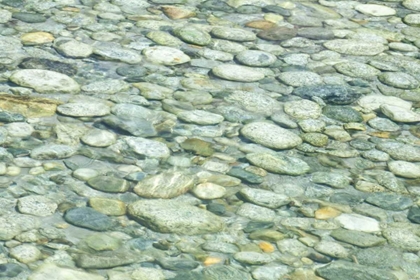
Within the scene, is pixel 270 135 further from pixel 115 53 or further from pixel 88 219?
pixel 115 53

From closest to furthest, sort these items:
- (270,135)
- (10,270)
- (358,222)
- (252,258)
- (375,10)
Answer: (10,270)
(252,258)
(358,222)
(270,135)
(375,10)

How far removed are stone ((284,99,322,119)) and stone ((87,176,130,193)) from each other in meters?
1.22

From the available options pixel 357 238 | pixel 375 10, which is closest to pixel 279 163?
pixel 357 238

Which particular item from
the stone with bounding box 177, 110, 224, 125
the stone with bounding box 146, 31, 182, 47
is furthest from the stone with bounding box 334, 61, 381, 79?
the stone with bounding box 177, 110, 224, 125

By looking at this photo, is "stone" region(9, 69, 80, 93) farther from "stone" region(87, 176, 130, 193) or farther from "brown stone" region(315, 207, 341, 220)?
"brown stone" region(315, 207, 341, 220)

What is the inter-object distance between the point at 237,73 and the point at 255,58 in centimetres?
27

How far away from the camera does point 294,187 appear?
3.98 meters

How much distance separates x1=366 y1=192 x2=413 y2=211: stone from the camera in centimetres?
387

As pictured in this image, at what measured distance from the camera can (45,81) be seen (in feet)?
15.7

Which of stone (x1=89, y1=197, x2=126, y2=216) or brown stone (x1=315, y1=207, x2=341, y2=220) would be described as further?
brown stone (x1=315, y1=207, x2=341, y2=220)

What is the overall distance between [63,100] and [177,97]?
23.6 inches

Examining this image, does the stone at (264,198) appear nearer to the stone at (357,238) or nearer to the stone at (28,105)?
the stone at (357,238)

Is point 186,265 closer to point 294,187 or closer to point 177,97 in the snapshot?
point 294,187

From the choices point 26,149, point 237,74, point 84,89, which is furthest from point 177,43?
point 26,149
